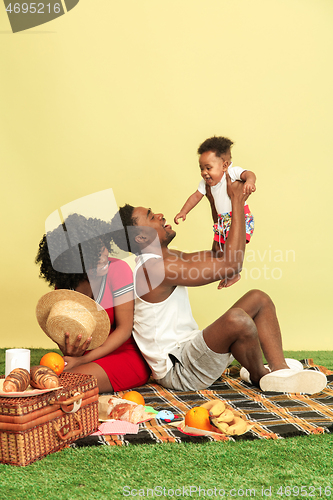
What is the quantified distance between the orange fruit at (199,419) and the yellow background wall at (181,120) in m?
2.56

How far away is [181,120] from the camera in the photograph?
475 centimetres

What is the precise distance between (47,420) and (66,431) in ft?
0.52

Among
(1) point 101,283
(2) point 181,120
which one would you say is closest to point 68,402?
(1) point 101,283

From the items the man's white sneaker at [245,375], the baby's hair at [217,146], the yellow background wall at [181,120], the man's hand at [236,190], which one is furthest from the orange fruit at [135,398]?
the yellow background wall at [181,120]

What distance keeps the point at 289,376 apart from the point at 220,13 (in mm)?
3771

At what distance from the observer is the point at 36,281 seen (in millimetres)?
4840

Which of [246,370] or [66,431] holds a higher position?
[66,431]

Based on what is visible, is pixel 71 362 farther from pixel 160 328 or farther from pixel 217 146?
pixel 217 146

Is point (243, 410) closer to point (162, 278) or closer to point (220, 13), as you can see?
point (162, 278)

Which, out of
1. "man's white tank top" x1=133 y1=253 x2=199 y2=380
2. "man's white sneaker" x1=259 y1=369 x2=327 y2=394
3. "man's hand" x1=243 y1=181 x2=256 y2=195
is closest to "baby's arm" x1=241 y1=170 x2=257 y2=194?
"man's hand" x1=243 y1=181 x2=256 y2=195

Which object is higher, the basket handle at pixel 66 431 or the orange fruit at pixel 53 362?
the orange fruit at pixel 53 362

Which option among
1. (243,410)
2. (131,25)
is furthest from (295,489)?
(131,25)

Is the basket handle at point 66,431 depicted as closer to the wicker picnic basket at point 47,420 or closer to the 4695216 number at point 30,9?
the wicker picnic basket at point 47,420

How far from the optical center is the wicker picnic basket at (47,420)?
6.32 ft
